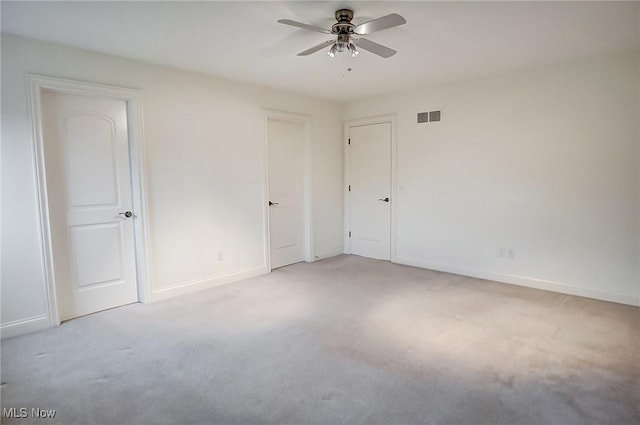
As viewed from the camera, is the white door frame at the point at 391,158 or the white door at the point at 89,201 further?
the white door frame at the point at 391,158

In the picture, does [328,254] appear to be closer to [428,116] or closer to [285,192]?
[285,192]

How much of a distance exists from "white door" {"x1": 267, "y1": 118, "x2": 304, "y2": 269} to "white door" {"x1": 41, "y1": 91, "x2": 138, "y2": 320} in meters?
1.89

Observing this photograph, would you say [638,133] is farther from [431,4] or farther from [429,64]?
[431,4]

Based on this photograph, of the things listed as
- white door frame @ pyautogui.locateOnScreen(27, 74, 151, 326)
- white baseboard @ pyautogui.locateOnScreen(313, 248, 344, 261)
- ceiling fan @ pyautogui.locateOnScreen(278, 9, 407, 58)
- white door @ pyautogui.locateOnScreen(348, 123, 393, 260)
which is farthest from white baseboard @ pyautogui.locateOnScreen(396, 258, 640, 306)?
white door frame @ pyautogui.locateOnScreen(27, 74, 151, 326)

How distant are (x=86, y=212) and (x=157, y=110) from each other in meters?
1.22

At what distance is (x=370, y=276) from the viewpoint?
4.74 metres

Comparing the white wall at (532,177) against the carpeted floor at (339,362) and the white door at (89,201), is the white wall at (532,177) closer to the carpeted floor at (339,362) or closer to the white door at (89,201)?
the carpeted floor at (339,362)

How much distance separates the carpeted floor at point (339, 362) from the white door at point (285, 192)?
4.66 ft

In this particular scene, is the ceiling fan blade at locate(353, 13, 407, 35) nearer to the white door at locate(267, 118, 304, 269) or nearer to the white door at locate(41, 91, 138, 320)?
the white door at locate(41, 91, 138, 320)

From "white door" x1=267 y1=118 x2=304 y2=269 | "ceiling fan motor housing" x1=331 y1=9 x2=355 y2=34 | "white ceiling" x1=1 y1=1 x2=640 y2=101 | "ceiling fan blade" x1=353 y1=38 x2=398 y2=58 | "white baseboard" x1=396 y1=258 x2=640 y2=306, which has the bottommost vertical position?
"white baseboard" x1=396 y1=258 x2=640 y2=306

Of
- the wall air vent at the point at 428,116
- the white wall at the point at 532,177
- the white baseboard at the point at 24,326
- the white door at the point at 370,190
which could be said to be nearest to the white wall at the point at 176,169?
A: the white baseboard at the point at 24,326

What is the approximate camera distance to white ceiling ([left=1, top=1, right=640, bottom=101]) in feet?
8.22

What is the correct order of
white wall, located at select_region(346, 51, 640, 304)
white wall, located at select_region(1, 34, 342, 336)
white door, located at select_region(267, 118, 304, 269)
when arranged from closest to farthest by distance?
white wall, located at select_region(1, 34, 342, 336), white wall, located at select_region(346, 51, 640, 304), white door, located at select_region(267, 118, 304, 269)

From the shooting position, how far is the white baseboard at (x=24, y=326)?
2971 mm
